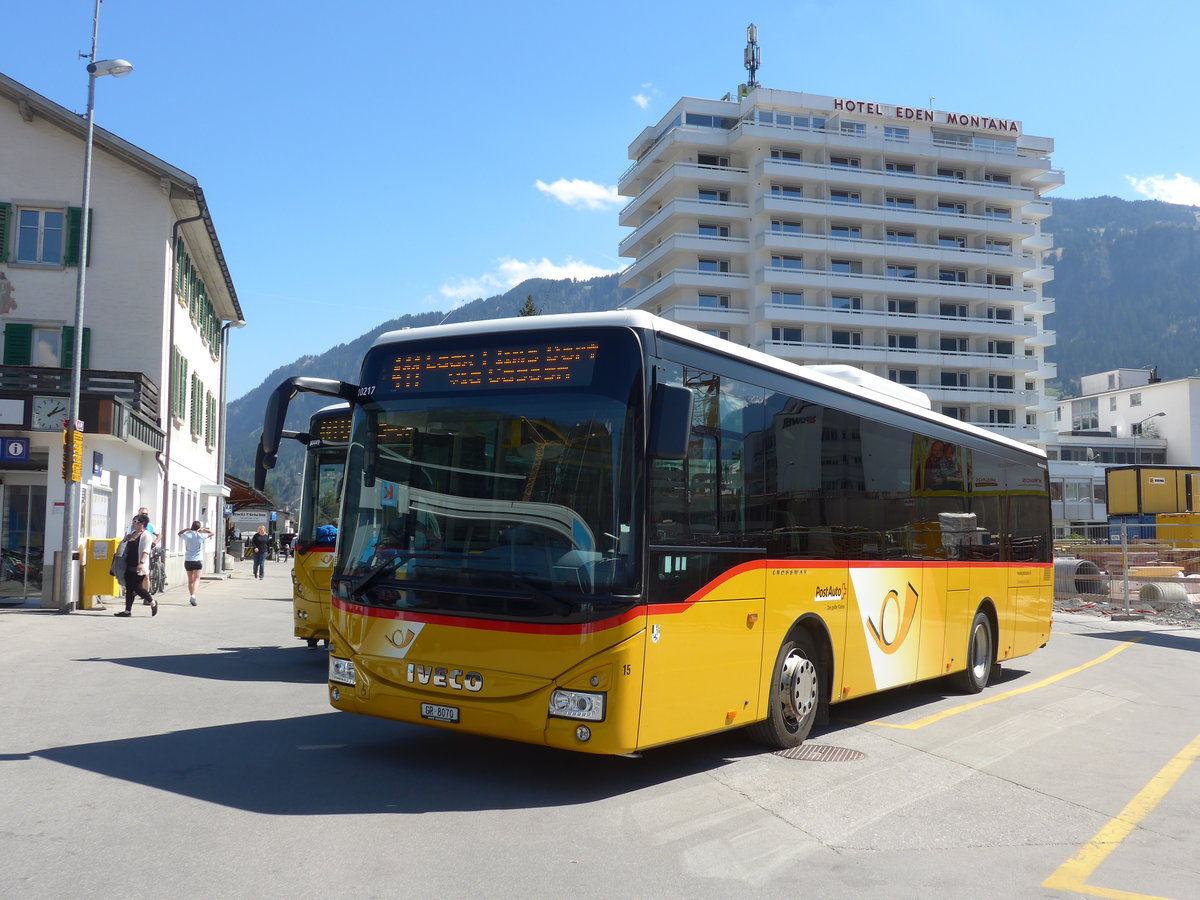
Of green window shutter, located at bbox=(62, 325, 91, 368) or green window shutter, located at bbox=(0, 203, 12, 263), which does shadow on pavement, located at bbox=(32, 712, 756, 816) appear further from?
green window shutter, located at bbox=(0, 203, 12, 263)

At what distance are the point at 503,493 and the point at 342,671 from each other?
188 centimetres

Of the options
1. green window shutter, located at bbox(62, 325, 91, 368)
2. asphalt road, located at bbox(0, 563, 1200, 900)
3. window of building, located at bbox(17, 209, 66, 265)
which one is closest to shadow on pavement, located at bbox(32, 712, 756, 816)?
asphalt road, located at bbox(0, 563, 1200, 900)

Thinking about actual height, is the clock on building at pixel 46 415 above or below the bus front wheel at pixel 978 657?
above

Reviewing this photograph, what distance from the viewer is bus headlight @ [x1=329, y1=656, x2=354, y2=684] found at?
758 cm

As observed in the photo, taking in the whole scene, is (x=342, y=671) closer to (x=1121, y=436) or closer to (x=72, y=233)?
(x=72, y=233)

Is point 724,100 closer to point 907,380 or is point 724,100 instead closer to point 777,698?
point 907,380

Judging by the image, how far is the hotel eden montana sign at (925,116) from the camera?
80062mm

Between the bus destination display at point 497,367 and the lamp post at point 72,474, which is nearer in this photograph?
the bus destination display at point 497,367

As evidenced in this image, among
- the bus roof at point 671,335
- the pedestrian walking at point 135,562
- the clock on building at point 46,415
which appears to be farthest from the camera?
the clock on building at point 46,415

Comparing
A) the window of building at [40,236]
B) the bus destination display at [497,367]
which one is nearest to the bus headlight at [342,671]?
the bus destination display at [497,367]

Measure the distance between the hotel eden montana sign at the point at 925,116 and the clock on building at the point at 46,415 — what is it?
6754 cm

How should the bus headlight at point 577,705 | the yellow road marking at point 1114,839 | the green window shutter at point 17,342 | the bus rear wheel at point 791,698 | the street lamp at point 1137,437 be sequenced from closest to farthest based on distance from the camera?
the yellow road marking at point 1114,839
the bus headlight at point 577,705
the bus rear wheel at point 791,698
the green window shutter at point 17,342
the street lamp at point 1137,437

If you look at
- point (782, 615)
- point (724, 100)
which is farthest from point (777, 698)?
point (724, 100)

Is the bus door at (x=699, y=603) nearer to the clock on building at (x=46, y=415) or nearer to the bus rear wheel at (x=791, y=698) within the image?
the bus rear wheel at (x=791, y=698)
